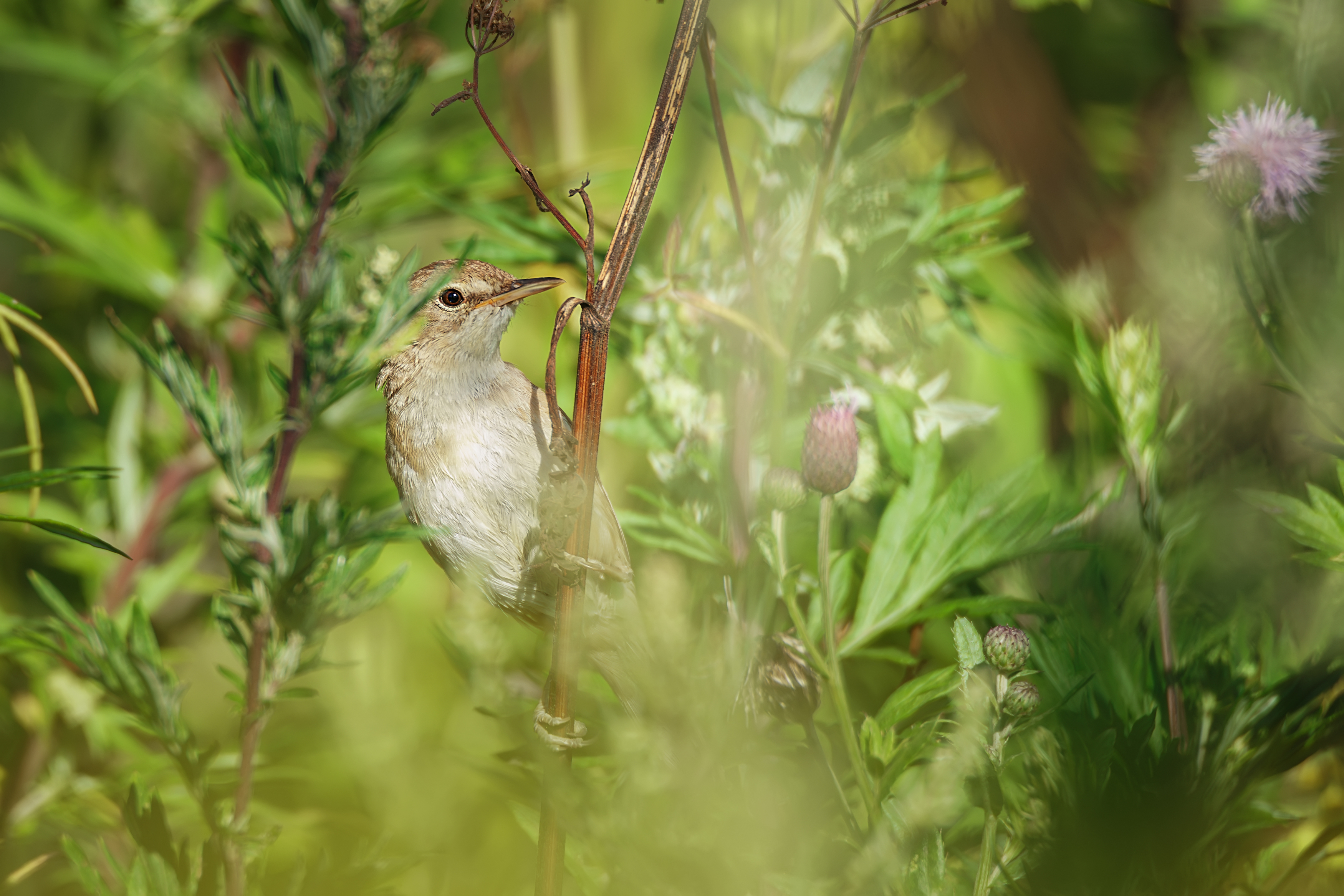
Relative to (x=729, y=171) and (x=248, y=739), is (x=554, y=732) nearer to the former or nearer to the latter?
(x=248, y=739)

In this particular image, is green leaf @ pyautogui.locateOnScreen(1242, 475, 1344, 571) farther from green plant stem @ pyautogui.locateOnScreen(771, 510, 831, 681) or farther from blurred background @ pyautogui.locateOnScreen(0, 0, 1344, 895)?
green plant stem @ pyautogui.locateOnScreen(771, 510, 831, 681)

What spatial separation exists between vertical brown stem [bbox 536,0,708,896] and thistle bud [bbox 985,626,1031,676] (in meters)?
0.35

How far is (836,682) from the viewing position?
857 mm

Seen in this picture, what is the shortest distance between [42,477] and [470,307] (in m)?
0.72

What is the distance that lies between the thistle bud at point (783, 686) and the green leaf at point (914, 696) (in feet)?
0.23

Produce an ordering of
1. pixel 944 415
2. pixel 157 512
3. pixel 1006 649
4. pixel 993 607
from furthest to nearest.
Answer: pixel 157 512
pixel 944 415
pixel 993 607
pixel 1006 649

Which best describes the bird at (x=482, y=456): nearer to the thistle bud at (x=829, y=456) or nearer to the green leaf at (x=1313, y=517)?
the thistle bud at (x=829, y=456)

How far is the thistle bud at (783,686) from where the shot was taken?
3.11 ft

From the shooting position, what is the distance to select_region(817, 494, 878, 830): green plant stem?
0.86 metres

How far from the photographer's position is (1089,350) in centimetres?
110

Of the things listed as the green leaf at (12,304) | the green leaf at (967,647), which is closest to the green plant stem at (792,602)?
the green leaf at (967,647)

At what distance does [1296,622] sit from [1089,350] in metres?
0.37

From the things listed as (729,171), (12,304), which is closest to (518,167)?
(729,171)

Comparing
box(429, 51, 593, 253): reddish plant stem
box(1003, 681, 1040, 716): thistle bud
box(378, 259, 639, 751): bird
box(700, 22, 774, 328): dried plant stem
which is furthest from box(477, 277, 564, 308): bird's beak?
box(1003, 681, 1040, 716): thistle bud
